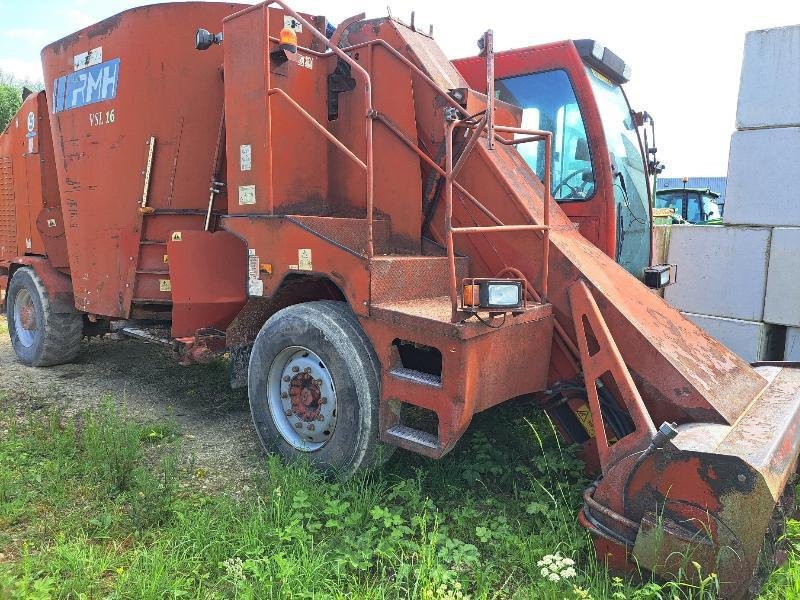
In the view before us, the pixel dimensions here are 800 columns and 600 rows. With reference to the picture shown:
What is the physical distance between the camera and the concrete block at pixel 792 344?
17.5 feet

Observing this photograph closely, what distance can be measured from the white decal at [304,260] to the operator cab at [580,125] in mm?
2019

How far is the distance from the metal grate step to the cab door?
2.23 meters

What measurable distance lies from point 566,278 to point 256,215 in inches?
74.7

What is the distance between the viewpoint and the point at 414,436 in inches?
119

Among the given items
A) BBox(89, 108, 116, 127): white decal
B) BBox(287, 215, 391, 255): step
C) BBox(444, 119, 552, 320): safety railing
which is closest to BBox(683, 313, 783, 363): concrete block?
BBox(444, 119, 552, 320): safety railing

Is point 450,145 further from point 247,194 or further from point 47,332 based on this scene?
point 47,332

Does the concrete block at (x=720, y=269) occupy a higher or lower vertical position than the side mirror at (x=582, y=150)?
lower

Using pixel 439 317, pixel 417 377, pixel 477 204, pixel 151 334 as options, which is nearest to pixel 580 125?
pixel 477 204

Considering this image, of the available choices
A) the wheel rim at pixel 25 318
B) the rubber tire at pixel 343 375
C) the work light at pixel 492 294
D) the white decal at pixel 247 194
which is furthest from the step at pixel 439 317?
the wheel rim at pixel 25 318

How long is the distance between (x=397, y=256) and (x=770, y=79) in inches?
162

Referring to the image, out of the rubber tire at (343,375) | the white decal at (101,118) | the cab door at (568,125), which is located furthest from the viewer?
the white decal at (101,118)

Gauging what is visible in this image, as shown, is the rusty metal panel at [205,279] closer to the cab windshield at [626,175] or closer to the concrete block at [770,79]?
the cab windshield at [626,175]

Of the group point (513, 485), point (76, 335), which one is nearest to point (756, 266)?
point (513, 485)

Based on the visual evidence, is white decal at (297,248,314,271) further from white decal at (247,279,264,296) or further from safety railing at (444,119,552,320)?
safety railing at (444,119,552,320)
